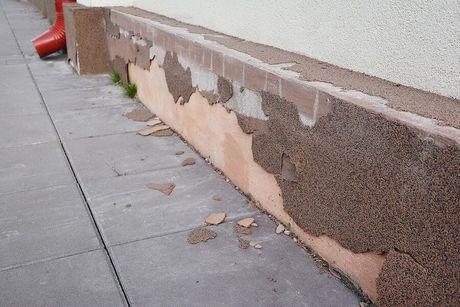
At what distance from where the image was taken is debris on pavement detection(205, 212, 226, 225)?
2.99 meters

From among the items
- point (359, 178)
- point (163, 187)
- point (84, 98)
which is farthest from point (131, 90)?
point (359, 178)

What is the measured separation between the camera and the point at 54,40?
24.6 ft

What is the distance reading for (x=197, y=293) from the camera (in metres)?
2.36

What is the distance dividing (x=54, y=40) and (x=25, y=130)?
3.37 m

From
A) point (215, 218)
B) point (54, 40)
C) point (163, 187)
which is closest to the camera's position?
point (215, 218)

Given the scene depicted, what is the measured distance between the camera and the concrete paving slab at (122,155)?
375 cm

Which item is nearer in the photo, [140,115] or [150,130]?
[150,130]

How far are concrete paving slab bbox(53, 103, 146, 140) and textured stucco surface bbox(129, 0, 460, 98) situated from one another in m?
1.69

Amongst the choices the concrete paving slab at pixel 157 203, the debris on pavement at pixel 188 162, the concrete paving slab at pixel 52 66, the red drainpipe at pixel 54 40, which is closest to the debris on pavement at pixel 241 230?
the concrete paving slab at pixel 157 203

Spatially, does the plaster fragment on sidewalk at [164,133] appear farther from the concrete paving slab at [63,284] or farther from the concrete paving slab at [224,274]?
the concrete paving slab at [63,284]

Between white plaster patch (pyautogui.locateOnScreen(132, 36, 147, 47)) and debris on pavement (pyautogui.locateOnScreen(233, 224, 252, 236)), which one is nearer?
debris on pavement (pyautogui.locateOnScreen(233, 224, 252, 236))

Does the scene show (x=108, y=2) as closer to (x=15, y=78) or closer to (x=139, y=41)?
(x=15, y=78)

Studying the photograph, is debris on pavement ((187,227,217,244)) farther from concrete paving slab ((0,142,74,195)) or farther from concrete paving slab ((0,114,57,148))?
concrete paving slab ((0,114,57,148))

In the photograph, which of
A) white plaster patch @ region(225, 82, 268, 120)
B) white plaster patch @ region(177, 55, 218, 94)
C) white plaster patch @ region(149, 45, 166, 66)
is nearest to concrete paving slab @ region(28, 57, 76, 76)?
white plaster patch @ region(149, 45, 166, 66)
